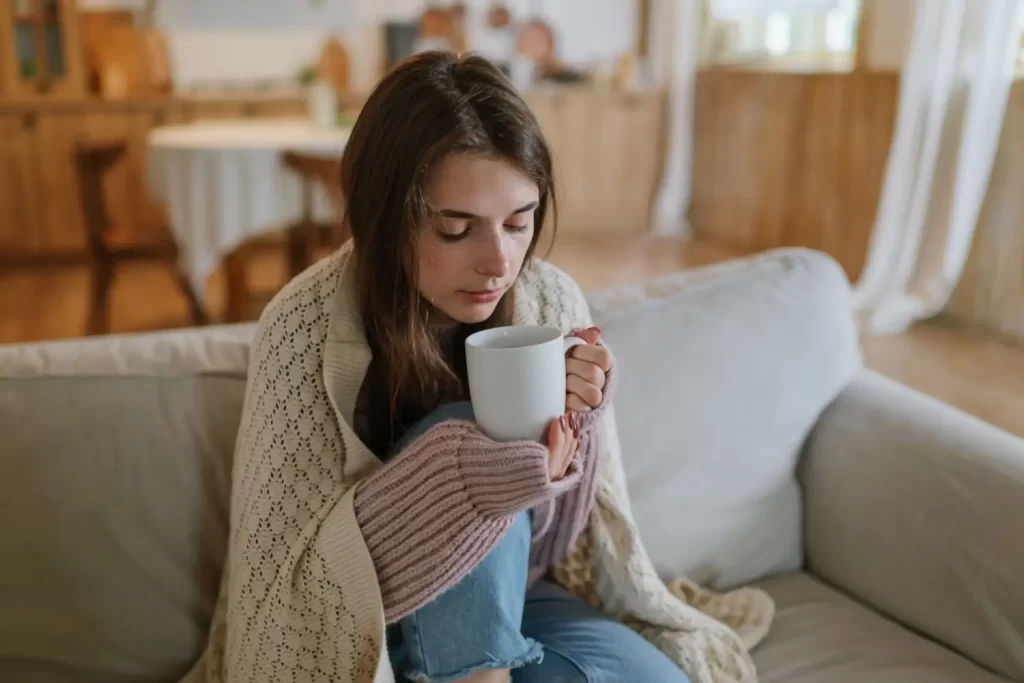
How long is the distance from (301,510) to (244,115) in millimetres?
4251

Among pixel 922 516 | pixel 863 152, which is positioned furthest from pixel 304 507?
pixel 863 152

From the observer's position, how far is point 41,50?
467 cm

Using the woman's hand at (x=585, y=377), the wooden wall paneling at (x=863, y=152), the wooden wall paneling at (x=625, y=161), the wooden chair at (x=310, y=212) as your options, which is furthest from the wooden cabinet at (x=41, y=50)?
the woman's hand at (x=585, y=377)

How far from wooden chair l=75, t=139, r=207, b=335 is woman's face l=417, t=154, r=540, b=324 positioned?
2.50m

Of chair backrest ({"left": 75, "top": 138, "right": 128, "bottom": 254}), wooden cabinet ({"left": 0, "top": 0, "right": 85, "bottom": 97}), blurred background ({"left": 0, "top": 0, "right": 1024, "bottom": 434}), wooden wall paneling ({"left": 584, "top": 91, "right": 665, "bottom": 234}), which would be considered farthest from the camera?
wooden wall paneling ({"left": 584, "top": 91, "right": 665, "bottom": 234})

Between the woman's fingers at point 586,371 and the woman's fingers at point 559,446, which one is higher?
the woman's fingers at point 586,371

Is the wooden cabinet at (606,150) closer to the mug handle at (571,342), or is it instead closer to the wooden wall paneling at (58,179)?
the wooden wall paneling at (58,179)

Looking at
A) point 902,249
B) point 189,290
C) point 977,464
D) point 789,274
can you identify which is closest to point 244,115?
point 189,290

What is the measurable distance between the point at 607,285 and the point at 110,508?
11.5ft

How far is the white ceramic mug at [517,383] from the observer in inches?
31.5

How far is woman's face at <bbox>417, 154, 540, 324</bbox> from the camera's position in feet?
2.96

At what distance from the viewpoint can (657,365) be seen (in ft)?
4.36

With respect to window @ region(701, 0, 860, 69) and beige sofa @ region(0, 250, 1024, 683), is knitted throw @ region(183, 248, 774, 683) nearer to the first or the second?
beige sofa @ region(0, 250, 1024, 683)

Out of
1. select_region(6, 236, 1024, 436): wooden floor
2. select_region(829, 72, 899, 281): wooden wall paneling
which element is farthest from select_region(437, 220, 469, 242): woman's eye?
select_region(829, 72, 899, 281): wooden wall paneling
